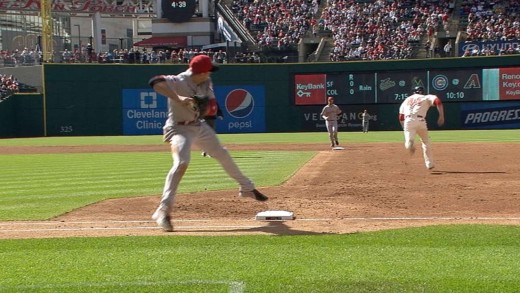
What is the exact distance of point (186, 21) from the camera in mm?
54031

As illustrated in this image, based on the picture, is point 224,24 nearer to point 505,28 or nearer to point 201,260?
point 505,28

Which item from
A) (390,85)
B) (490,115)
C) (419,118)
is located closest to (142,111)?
(390,85)

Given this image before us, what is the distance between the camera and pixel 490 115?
1668 inches

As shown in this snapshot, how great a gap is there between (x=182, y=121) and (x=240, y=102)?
37280mm

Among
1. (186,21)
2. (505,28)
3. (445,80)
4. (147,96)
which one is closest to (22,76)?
(147,96)

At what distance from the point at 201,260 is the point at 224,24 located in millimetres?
47424

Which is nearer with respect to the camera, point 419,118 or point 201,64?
point 201,64

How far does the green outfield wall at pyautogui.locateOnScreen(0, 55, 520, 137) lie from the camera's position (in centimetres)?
4312

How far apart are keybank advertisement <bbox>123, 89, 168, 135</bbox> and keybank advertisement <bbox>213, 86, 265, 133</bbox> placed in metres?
3.49

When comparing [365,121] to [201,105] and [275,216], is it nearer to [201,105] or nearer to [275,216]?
[275,216]

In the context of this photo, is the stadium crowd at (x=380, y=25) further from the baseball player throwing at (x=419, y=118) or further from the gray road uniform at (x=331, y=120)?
the baseball player throwing at (x=419, y=118)

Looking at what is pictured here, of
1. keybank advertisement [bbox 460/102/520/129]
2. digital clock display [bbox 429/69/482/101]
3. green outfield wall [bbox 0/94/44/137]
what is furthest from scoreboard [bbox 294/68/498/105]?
green outfield wall [bbox 0/94/44/137]

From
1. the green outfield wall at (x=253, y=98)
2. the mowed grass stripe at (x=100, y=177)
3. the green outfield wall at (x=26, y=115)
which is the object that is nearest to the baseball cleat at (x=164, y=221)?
the mowed grass stripe at (x=100, y=177)

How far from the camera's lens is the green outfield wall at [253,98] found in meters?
43.1
